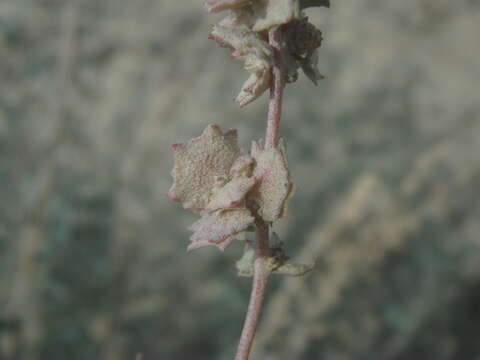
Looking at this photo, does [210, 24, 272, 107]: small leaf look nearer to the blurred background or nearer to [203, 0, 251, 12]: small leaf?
[203, 0, 251, 12]: small leaf

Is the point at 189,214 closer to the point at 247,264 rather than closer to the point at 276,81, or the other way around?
the point at 247,264

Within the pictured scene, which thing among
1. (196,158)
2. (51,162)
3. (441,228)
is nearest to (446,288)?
(441,228)

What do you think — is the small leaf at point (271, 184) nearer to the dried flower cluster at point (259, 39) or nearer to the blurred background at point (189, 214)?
the dried flower cluster at point (259, 39)

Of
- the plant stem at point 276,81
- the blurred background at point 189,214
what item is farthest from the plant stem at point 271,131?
the blurred background at point 189,214

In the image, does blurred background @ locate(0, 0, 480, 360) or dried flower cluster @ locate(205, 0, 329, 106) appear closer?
dried flower cluster @ locate(205, 0, 329, 106)

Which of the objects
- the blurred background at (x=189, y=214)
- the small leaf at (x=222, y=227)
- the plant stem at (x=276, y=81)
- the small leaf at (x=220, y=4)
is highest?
the blurred background at (x=189, y=214)

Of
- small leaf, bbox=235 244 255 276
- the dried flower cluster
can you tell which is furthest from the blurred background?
the dried flower cluster

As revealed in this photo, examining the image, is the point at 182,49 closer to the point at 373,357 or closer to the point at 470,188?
the point at 470,188
